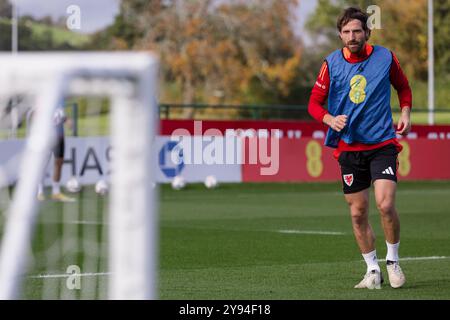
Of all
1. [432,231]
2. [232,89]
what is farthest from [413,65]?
[432,231]

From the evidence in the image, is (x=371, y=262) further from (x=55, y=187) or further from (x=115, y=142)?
(x=55, y=187)

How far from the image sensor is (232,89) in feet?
166

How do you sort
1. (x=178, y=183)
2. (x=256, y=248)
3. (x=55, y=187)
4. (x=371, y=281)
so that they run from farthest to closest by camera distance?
(x=178, y=183), (x=55, y=187), (x=256, y=248), (x=371, y=281)

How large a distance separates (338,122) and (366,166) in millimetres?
561

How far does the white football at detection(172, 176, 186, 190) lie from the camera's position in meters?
23.0

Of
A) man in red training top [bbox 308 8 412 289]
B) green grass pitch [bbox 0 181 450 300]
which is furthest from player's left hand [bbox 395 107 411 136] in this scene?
green grass pitch [bbox 0 181 450 300]

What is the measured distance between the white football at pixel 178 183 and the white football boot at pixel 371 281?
48.4 ft

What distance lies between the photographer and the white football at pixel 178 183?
904 inches

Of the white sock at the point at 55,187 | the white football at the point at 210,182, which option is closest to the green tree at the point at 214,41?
the white football at the point at 210,182

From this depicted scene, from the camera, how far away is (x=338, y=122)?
805 cm
